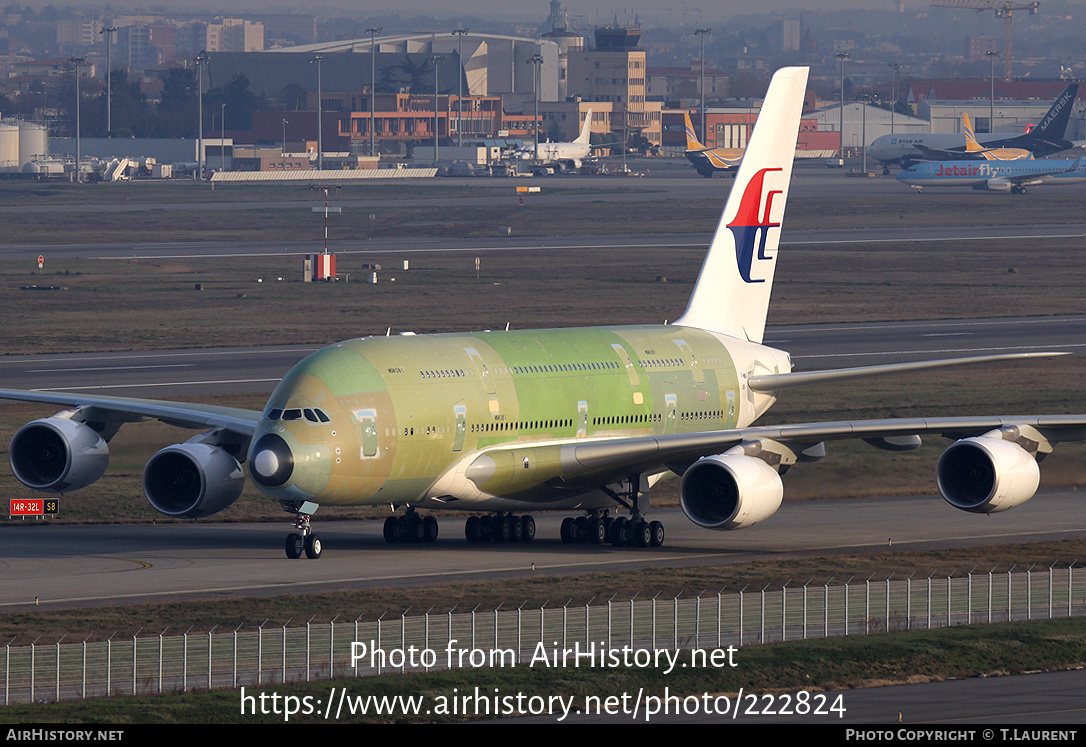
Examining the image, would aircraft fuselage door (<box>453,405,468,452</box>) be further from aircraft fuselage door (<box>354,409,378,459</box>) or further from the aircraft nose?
the aircraft nose

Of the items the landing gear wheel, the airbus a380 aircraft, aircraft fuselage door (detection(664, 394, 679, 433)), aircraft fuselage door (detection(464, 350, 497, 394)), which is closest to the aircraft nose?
the airbus a380 aircraft

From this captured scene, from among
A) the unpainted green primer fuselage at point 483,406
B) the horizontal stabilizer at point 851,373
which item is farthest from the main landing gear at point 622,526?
the horizontal stabilizer at point 851,373

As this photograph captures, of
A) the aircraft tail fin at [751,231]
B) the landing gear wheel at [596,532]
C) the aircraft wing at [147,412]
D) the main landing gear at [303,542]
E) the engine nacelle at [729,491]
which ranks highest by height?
the aircraft tail fin at [751,231]

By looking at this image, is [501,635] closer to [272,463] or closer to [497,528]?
[272,463]

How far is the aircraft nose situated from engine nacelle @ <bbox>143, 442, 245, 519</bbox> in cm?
267

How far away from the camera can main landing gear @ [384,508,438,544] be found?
164 ft

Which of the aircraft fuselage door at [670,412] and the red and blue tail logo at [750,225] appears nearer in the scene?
the aircraft fuselage door at [670,412]

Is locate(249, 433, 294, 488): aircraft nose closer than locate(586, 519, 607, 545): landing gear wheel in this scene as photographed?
Yes

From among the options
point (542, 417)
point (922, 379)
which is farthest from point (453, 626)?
point (922, 379)

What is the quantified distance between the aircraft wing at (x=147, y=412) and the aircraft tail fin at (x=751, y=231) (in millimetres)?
15709

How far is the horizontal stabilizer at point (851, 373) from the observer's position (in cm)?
5041

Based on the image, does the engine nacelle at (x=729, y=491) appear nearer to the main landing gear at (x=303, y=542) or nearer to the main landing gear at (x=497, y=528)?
the main landing gear at (x=497, y=528)

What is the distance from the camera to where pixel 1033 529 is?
52.8 meters

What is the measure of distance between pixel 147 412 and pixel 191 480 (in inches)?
126
